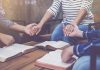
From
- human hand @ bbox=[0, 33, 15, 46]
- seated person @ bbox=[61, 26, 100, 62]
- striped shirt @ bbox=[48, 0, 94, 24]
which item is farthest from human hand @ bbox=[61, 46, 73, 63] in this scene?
striped shirt @ bbox=[48, 0, 94, 24]

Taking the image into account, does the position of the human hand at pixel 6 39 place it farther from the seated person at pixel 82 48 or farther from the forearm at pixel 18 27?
the seated person at pixel 82 48

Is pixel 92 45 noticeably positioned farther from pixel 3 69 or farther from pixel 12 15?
pixel 12 15

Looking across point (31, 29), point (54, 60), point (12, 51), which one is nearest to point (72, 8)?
Result: point (31, 29)

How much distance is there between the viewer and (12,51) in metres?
1.86

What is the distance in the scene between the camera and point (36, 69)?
5.10ft

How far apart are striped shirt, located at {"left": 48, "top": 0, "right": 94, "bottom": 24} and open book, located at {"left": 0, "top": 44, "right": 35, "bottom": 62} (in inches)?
32.6

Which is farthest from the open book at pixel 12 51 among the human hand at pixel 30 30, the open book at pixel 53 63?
the human hand at pixel 30 30

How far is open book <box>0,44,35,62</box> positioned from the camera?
172 centimetres

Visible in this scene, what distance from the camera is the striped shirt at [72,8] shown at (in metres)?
2.59

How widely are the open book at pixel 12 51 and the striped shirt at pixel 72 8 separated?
0.83 meters

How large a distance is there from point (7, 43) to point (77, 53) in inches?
33.7

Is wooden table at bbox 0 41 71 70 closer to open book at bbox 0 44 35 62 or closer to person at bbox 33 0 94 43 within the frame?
open book at bbox 0 44 35 62

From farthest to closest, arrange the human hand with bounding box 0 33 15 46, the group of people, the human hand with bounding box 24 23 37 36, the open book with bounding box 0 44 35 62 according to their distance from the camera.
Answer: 1. the human hand with bounding box 24 23 37 36
2. the group of people
3. the human hand with bounding box 0 33 15 46
4. the open book with bounding box 0 44 35 62

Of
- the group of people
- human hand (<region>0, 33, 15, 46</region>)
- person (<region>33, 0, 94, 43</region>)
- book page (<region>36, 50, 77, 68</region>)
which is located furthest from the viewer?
person (<region>33, 0, 94, 43</region>)
